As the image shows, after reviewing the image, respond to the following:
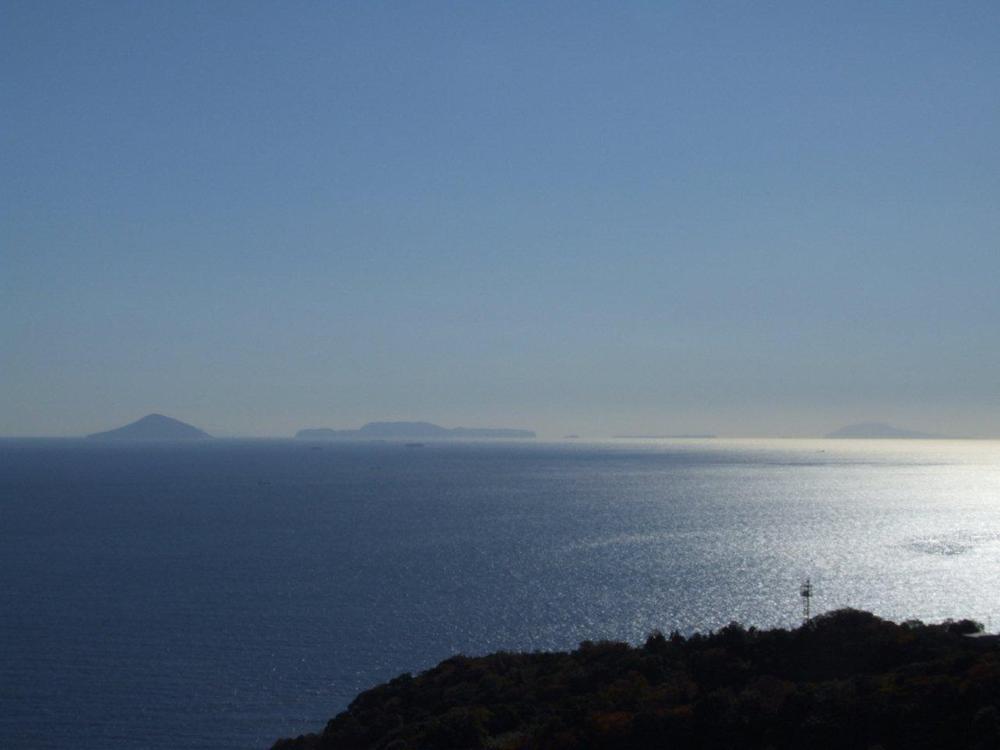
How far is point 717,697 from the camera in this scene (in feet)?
82.0

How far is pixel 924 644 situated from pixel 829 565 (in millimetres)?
60216

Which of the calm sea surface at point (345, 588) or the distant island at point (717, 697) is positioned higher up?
the distant island at point (717, 697)

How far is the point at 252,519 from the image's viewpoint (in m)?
118

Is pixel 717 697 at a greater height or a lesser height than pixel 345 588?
greater

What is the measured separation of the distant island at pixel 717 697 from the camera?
22203 millimetres

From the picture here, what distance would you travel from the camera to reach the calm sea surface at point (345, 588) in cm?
4347

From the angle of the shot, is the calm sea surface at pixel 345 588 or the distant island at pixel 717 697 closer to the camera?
the distant island at pixel 717 697

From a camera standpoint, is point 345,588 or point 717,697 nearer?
point 717,697

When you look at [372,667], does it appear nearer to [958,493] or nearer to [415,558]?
[415,558]

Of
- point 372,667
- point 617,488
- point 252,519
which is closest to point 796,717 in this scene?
point 372,667

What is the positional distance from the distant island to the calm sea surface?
1128 cm

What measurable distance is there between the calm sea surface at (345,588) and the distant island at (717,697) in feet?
37.0

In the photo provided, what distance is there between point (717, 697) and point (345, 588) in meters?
49.5

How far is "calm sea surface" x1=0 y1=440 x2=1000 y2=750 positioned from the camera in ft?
143
